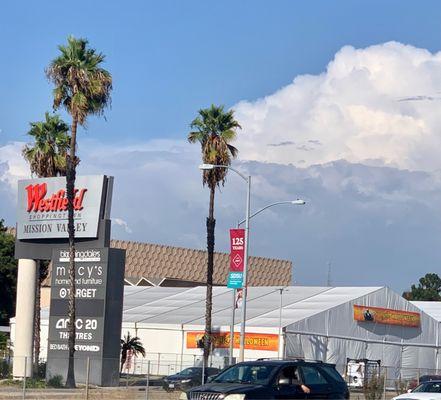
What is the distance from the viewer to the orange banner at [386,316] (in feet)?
206

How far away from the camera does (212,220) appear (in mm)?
51906

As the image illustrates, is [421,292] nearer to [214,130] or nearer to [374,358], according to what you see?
[374,358]

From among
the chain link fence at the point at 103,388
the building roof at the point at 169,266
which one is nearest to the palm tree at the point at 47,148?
the chain link fence at the point at 103,388

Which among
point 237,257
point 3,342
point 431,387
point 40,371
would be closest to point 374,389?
point 237,257

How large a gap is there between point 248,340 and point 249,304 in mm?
7721

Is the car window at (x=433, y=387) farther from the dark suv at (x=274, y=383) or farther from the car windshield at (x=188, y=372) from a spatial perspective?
the car windshield at (x=188, y=372)

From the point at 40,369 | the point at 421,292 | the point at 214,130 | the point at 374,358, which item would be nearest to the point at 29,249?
the point at 40,369

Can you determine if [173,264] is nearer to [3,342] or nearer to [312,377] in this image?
[3,342]

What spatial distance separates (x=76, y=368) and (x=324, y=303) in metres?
24.6

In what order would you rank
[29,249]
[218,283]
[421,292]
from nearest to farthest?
[29,249], [218,283], [421,292]

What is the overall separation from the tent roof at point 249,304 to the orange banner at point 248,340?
88cm

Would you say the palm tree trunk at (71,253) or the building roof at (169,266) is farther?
the building roof at (169,266)

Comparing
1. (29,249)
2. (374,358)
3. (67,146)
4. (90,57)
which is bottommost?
(374,358)

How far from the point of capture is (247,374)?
2130 centimetres
